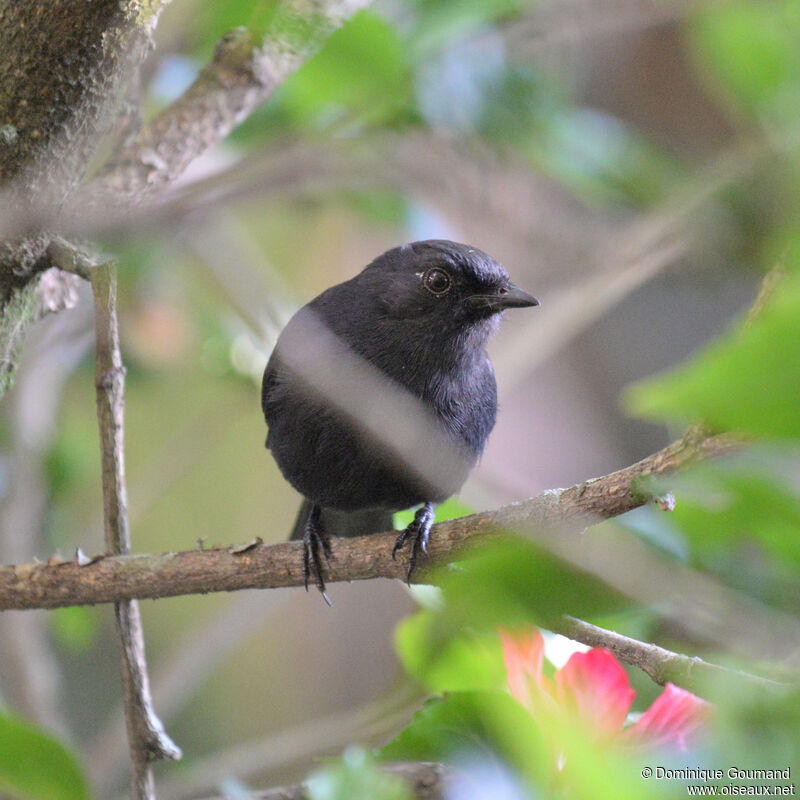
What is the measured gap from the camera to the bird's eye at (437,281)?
114 inches

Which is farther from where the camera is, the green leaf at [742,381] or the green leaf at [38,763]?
the green leaf at [38,763]

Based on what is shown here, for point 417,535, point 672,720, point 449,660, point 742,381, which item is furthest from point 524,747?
point 417,535

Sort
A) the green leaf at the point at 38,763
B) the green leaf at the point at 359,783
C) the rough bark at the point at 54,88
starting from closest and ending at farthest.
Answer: the green leaf at the point at 359,783 → the rough bark at the point at 54,88 → the green leaf at the point at 38,763

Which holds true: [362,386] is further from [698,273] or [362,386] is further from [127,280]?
[698,273]

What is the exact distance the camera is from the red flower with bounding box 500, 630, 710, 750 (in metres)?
1.46

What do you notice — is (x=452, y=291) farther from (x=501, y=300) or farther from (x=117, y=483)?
(x=117, y=483)

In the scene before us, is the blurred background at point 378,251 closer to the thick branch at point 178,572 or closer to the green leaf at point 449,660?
the thick branch at point 178,572

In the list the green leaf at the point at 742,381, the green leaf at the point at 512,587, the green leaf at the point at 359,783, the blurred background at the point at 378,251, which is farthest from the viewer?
the blurred background at the point at 378,251

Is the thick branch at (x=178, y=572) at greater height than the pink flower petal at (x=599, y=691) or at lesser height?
lesser

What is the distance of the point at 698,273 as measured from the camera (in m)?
3.98

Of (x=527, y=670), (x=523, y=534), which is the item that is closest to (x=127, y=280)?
(x=527, y=670)

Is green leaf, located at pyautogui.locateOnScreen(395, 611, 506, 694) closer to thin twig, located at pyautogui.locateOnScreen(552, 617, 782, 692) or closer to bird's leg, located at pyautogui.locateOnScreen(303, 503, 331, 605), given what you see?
thin twig, located at pyautogui.locateOnScreen(552, 617, 782, 692)

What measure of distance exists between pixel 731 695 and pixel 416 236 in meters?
3.03

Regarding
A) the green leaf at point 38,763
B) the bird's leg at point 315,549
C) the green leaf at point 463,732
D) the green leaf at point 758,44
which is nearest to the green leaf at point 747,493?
the green leaf at point 463,732
